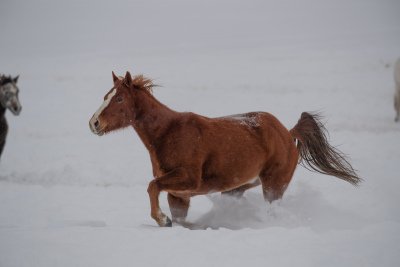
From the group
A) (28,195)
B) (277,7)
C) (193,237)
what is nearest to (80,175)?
(28,195)

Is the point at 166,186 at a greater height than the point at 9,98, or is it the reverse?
the point at 9,98

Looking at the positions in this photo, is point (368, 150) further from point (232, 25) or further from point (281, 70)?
point (232, 25)

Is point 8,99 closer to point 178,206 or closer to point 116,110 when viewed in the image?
point 116,110

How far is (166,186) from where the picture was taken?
4.70 m

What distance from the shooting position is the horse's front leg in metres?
4.63

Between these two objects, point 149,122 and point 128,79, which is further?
point 149,122

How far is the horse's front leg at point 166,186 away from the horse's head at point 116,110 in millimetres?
805

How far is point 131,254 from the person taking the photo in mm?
3660

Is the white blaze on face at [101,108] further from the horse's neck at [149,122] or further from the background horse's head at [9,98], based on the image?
the background horse's head at [9,98]

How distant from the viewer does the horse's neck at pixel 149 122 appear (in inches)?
196

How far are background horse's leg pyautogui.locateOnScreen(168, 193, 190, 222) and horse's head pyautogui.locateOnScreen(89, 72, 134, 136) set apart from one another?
117 centimetres

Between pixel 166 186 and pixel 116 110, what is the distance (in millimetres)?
1025

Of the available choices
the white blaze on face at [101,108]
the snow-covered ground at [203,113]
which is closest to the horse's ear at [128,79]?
the white blaze on face at [101,108]

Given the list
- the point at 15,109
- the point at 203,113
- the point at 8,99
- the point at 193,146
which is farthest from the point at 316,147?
the point at 203,113
